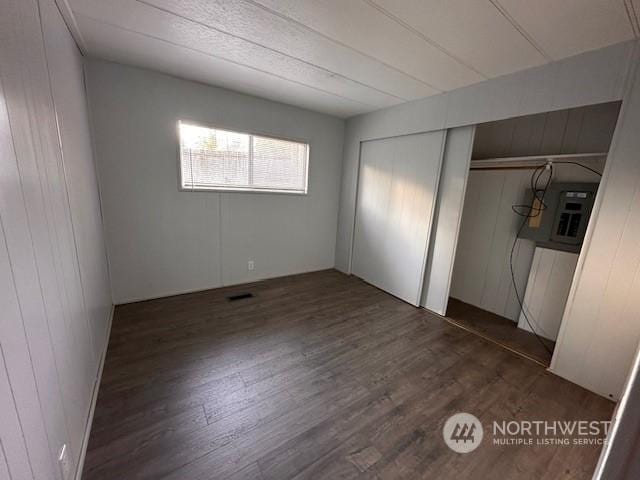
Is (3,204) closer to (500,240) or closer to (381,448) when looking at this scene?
(381,448)

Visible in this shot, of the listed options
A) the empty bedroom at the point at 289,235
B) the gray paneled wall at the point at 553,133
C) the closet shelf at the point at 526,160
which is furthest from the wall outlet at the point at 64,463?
the gray paneled wall at the point at 553,133

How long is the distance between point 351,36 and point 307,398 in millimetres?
2600

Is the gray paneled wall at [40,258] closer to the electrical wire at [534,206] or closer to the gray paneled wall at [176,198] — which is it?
the gray paneled wall at [176,198]

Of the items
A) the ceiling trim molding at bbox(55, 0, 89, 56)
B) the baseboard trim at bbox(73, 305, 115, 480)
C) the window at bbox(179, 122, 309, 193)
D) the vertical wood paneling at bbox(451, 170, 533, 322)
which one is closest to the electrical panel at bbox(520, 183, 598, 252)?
the vertical wood paneling at bbox(451, 170, 533, 322)

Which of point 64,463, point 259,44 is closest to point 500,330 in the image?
point 64,463

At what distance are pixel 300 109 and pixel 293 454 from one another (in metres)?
3.79

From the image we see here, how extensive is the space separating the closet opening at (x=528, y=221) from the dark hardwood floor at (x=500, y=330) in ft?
0.03

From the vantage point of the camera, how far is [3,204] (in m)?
0.79

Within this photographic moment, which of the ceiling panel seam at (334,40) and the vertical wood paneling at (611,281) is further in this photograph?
the vertical wood paneling at (611,281)

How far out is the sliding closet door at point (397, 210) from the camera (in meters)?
3.04

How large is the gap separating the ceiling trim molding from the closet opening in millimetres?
3929

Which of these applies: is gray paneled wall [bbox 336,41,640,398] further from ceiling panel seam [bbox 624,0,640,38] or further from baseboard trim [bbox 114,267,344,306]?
baseboard trim [bbox 114,267,344,306]

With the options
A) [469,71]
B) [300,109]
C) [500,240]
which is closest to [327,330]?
[500,240]

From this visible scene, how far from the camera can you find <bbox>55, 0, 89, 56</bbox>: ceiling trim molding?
1.61 meters
